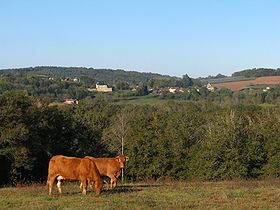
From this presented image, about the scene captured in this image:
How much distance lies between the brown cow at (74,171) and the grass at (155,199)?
0.51 metres

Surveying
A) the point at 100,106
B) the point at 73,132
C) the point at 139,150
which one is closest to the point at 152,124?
the point at 139,150

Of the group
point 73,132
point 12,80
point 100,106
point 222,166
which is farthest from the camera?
point 12,80

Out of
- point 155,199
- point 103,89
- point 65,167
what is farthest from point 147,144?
point 103,89

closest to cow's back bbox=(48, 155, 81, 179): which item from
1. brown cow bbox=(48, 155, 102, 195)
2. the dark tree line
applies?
brown cow bbox=(48, 155, 102, 195)

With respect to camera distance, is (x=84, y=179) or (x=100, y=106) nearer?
(x=84, y=179)

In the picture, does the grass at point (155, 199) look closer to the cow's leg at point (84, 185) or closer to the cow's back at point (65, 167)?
the cow's leg at point (84, 185)

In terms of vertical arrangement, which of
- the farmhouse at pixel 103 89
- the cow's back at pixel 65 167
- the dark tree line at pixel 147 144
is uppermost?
the cow's back at pixel 65 167

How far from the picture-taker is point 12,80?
6245 inches

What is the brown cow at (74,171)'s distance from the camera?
18.4 metres

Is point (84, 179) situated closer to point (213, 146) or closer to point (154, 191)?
point (154, 191)

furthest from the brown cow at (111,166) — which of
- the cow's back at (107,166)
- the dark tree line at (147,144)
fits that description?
the dark tree line at (147,144)

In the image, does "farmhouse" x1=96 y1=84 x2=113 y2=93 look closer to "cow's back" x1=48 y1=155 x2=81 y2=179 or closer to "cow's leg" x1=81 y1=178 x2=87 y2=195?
"cow's back" x1=48 y1=155 x2=81 y2=179

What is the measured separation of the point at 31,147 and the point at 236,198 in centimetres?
3065

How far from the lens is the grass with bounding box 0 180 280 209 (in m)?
15.3
